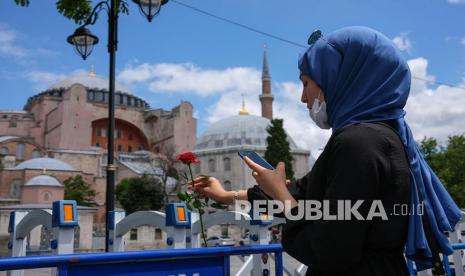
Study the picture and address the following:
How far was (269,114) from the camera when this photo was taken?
5941 cm

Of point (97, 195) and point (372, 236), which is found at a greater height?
point (97, 195)

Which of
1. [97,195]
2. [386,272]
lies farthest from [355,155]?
[97,195]

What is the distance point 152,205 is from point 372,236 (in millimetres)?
37798

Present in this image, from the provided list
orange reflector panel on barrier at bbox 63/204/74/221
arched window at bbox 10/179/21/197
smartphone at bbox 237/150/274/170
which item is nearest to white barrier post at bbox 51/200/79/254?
orange reflector panel on barrier at bbox 63/204/74/221

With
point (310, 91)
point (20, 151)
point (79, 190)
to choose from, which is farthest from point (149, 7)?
point (20, 151)

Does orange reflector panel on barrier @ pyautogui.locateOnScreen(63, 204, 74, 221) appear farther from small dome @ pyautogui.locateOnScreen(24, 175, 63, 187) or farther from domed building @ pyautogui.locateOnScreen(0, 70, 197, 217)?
domed building @ pyautogui.locateOnScreen(0, 70, 197, 217)

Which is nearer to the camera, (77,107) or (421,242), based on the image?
(421,242)

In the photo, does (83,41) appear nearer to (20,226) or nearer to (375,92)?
(20,226)

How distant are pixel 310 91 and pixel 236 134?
51232mm

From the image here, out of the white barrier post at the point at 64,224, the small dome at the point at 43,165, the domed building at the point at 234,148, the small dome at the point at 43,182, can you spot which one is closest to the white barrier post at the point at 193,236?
the white barrier post at the point at 64,224

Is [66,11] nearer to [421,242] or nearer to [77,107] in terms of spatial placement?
[421,242]

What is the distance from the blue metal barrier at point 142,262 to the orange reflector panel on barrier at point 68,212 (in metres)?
2.63

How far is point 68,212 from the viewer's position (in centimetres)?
455

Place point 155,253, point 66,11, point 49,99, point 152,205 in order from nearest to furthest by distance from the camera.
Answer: point 155,253
point 66,11
point 152,205
point 49,99
